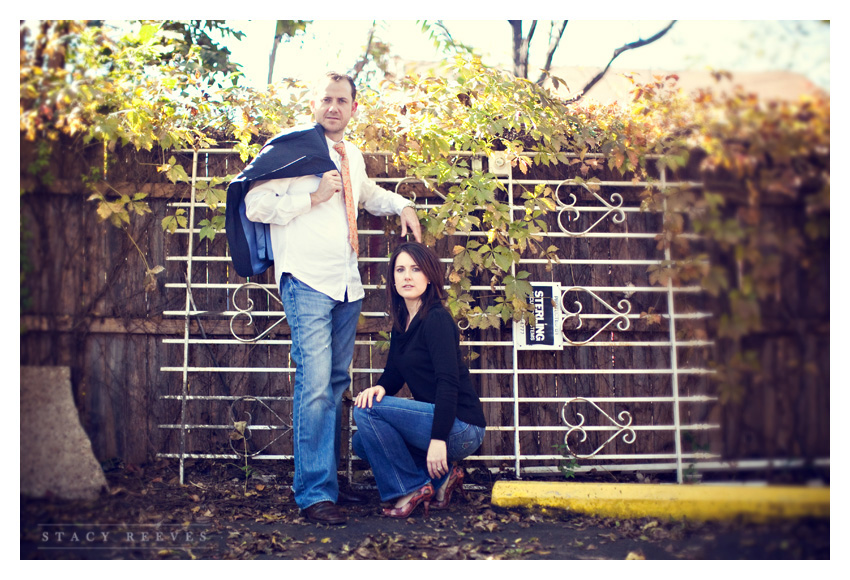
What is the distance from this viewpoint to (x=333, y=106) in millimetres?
2895

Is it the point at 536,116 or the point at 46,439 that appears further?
the point at 536,116

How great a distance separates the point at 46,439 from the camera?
2730mm

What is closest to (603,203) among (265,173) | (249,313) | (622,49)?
(622,49)

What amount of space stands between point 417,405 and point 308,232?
0.99m

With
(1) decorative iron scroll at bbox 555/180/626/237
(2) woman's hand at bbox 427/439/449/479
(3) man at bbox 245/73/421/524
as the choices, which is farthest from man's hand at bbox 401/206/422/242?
(2) woman's hand at bbox 427/439/449/479

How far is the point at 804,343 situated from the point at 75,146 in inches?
148

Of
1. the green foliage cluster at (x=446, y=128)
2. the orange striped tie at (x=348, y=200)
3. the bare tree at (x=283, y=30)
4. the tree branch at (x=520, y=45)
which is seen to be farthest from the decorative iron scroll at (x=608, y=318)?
the bare tree at (x=283, y=30)

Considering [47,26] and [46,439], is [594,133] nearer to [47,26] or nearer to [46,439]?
[47,26]

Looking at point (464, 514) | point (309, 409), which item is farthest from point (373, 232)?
point (464, 514)

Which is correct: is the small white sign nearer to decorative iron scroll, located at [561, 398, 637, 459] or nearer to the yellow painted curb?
decorative iron scroll, located at [561, 398, 637, 459]

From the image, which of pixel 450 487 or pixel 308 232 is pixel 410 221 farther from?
pixel 450 487

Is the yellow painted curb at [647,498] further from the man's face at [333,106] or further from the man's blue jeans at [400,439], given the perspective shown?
the man's face at [333,106]

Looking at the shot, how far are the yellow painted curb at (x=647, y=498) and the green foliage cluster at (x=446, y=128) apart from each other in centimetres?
92

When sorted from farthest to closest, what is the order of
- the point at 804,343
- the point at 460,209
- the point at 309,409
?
the point at 460,209 < the point at 309,409 < the point at 804,343
